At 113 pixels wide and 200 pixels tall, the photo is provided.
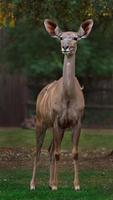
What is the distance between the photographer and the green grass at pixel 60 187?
429 inches

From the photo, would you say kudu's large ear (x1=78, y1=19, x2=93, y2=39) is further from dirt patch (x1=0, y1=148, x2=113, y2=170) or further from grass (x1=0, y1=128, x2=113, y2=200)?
dirt patch (x1=0, y1=148, x2=113, y2=170)

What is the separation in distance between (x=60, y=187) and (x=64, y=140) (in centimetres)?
1175

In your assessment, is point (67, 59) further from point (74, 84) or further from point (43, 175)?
point (43, 175)

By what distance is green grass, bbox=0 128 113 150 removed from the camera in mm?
22884

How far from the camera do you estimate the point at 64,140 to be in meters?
24.1

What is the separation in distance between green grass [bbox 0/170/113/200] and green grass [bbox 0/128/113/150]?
7.06 metres

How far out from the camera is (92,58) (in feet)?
97.1

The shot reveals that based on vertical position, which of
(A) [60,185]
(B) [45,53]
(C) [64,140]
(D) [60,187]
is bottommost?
(C) [64,140]

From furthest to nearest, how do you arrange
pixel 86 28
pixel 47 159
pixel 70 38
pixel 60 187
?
pixel 47 159 < pixel 60 187 < pixel 86 28 < pixel 70 38

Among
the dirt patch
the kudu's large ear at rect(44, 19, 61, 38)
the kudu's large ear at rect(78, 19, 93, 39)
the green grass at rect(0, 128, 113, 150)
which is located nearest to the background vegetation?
the green grass at rect(0, 128, 113, 150)

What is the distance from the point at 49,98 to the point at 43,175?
3330mm

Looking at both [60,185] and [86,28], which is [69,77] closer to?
[86,28]

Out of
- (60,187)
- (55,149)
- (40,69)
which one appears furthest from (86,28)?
(40,69)

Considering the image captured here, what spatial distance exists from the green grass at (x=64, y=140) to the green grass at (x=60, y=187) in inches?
278
